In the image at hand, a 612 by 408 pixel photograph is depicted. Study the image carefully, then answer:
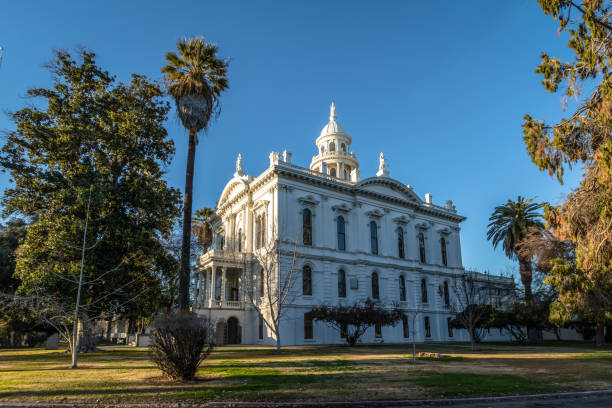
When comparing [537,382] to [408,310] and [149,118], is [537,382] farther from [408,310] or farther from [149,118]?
[408,310]

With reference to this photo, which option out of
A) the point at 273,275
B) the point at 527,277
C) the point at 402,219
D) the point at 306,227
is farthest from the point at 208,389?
the point at 527,277

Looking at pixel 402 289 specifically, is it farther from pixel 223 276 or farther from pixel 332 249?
pixel 223 276

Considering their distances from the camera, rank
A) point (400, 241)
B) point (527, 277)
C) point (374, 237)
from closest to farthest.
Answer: point (374, 237) → point (527, 277) → point (400, 241)

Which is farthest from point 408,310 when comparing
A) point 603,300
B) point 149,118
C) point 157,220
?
point 149,118

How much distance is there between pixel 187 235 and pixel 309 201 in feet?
58.3

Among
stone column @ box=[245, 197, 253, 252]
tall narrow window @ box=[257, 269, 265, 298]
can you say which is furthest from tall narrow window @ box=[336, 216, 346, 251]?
stone column @ box=[245, 197, 253, 252]

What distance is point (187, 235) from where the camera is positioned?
19.2 meters

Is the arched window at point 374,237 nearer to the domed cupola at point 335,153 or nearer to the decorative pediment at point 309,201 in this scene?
the decorative pediment at point 309,201

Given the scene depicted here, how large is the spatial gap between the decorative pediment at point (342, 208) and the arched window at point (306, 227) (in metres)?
2.62

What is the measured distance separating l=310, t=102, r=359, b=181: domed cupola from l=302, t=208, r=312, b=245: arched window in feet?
39.4

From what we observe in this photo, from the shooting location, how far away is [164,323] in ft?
38.1

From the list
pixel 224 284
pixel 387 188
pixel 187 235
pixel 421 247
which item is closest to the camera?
pixel 187 235

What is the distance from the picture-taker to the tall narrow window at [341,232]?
3788 centimetres

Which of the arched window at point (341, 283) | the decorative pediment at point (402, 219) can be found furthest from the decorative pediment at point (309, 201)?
the decorative pediment at point (402, 219)
